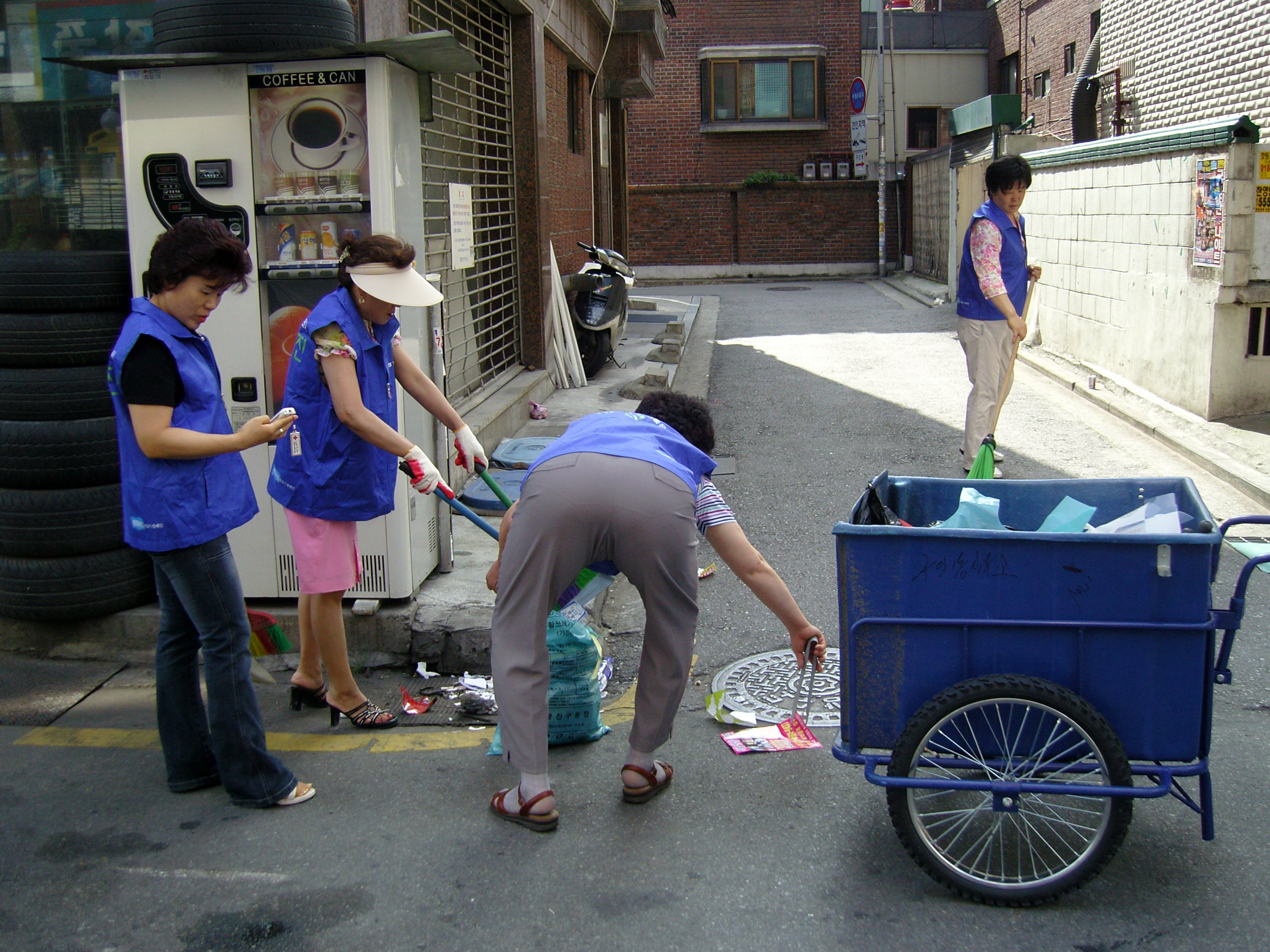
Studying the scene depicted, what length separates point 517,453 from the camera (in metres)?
7.38

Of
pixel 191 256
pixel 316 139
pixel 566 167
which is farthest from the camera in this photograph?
pixel 566 167

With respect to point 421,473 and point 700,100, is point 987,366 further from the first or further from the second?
point 700,100

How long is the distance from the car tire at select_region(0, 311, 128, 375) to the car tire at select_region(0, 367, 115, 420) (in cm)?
3

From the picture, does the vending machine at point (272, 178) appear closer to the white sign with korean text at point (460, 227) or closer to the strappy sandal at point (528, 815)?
the strappy sandal at point (528, 815)

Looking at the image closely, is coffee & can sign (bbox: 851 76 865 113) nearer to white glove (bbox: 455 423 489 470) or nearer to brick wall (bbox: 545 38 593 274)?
brick wall (bbox: 545 38 593 274)

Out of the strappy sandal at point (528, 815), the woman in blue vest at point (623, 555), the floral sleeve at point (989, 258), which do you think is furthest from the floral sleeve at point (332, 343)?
the floral sleeve at point (989, 258)

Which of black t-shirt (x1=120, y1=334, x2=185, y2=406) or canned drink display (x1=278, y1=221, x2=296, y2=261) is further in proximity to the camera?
canned drink display (x1=278, y1=221, x2=296, y2=261)

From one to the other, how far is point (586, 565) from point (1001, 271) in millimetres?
4871

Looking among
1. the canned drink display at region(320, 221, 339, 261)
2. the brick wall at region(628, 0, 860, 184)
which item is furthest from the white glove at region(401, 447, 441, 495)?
the brick wall at region(628, 0, 860, 184)

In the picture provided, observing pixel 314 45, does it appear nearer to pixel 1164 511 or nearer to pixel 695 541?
Result: pixel 695 541

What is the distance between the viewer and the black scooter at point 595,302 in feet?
37.1

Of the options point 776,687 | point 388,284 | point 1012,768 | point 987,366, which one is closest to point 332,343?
point 388,284

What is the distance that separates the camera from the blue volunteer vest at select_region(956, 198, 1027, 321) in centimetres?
720

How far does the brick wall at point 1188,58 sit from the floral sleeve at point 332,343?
10.8m
